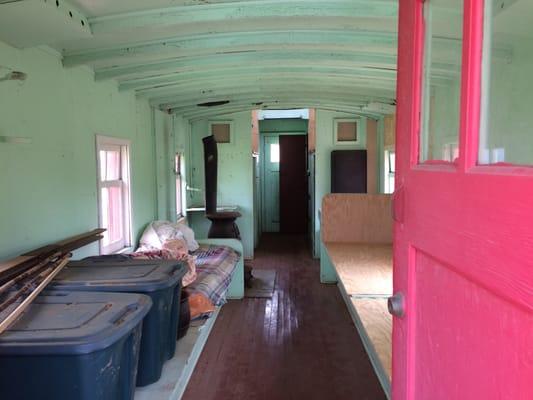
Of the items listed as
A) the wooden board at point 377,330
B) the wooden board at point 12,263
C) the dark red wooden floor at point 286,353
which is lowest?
the dark red wooden floor at point 286,353

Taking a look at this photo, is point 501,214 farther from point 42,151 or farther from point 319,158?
point 319,158

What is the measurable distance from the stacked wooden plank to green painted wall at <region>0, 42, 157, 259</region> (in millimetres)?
167

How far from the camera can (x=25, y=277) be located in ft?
5.59

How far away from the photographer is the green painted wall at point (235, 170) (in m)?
6.65

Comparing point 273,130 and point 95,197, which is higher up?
point 273,130

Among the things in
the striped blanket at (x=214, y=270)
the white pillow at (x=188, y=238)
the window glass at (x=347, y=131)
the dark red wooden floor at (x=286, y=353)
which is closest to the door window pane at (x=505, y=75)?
the dark red wooden floor at (x=286, y=353)

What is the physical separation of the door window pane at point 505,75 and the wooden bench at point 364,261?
43.9 inches

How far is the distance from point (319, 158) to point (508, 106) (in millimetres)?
5873

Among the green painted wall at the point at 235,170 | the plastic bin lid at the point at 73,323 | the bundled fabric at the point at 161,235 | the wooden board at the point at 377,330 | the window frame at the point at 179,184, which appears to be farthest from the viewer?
the green painted wall at the point at 235,170

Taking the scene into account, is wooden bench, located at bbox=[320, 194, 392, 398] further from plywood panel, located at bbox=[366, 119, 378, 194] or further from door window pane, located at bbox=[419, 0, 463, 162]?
plywood panel, located at bbox=[366, 119, 378, 194]

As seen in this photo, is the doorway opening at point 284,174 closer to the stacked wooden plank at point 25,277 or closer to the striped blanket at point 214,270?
the striped blanket at point 214,270

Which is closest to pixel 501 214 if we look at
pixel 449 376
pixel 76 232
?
pixel 449 376

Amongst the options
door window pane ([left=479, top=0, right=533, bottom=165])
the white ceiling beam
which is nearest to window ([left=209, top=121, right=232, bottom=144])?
the white ceiling beam

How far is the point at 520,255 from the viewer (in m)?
0.58
